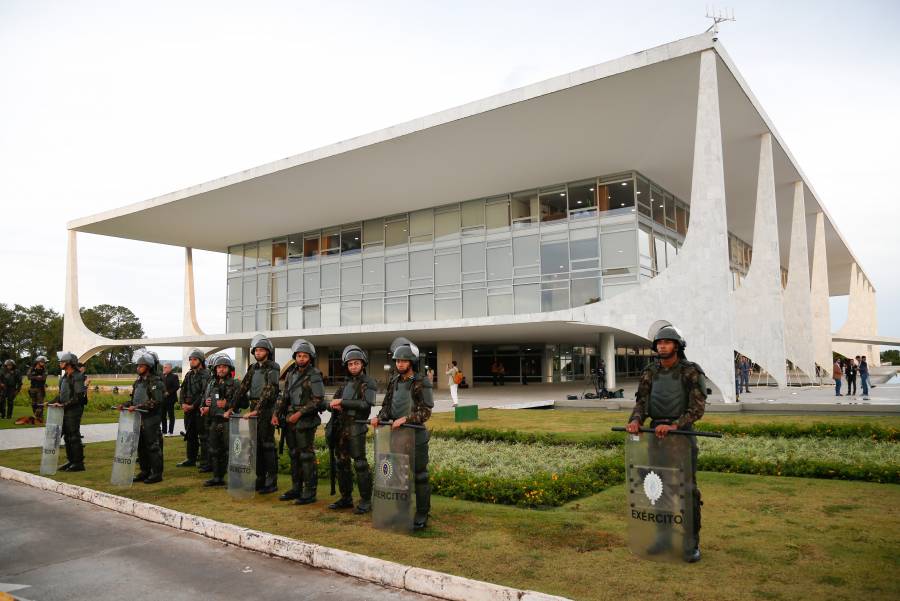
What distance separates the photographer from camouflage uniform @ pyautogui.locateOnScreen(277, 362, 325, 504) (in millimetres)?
7793

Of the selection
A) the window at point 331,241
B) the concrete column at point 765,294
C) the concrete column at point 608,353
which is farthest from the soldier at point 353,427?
the window at point 331,241

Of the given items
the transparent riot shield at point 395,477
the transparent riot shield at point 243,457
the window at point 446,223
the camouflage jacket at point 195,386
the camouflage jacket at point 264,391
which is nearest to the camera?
the transparent riot shield at point 395,477

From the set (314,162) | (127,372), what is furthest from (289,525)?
(127,372)

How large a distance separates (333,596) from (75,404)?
831 centimetres

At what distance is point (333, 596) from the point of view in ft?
15.8

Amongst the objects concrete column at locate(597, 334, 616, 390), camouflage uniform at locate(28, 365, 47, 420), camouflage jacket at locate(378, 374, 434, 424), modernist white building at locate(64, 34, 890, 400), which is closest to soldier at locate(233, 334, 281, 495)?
camouflage jacket at locate(378, 374, 434, 424)

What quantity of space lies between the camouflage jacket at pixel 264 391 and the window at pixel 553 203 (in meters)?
22.8

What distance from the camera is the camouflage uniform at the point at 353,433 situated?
725 centimetres

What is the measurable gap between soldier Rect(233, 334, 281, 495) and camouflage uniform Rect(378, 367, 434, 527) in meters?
2.24

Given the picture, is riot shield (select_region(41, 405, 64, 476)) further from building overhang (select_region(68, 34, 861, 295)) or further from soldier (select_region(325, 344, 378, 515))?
building overhang (select_region(68, 34, 861, 295))

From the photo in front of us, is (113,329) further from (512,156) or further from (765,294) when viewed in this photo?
(765,294)

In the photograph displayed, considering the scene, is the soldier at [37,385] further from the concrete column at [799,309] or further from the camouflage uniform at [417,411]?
the concrete column at [799,309]

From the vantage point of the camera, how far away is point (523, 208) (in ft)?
101

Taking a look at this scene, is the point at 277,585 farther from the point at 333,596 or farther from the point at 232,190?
the point at 232,190
